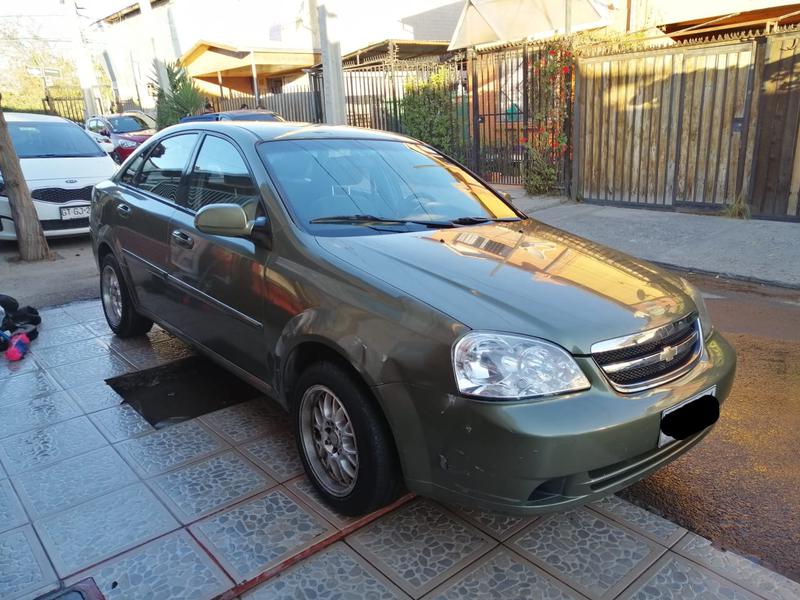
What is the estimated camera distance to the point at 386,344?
2361 mm

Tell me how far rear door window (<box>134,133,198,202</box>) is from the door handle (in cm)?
31

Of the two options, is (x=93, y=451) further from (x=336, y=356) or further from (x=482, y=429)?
(x=482, y=429)

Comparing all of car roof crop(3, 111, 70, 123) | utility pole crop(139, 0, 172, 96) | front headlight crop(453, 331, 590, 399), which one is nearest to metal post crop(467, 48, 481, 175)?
car roof crop(3, 111, 70, 123)

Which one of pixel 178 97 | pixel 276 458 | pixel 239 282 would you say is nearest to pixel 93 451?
pixel 276 458

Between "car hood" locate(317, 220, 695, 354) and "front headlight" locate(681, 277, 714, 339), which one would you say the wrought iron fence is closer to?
"car hood" locate(317, 220, 695, 354)

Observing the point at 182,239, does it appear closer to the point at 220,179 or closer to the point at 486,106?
the point at 220,179

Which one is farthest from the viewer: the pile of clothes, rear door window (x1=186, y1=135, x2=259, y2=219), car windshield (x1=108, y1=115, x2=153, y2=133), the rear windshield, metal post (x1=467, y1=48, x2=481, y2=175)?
car windshield (x1=108, y1=115, x2=153, y2=133)

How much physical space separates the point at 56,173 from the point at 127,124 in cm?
1032

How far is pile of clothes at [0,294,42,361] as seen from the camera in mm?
4742

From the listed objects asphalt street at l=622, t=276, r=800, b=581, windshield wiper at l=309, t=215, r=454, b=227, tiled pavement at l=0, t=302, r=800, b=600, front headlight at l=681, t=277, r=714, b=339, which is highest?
windshield wiper at l=309, t=215, r=454, b=227

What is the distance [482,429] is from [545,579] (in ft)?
2.38

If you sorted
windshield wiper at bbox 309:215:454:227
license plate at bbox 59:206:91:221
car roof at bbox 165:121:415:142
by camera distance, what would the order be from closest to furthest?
windshield wiper at bbox 309:215:454:227, car roof at bbox 165:121:415:142, license plate at bbox 59:206:91:221

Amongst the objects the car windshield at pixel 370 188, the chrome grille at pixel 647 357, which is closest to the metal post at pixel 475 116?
the car windshield at pixel 370 188

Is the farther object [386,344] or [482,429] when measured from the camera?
[386,344]
